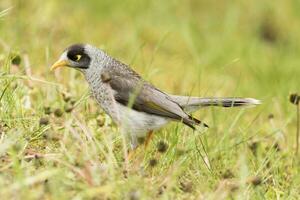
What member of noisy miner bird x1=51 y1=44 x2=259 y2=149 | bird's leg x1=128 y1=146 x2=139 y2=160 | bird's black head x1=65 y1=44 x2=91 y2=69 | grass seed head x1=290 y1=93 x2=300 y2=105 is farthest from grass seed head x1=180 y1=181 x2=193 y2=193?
bird's black head x1=65 y1=44 x2=91 y2=69

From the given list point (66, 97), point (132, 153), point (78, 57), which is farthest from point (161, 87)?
point (132, 153)

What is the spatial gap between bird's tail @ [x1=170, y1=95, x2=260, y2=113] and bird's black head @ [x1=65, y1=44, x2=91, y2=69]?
0.72m

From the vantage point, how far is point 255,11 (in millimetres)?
13414

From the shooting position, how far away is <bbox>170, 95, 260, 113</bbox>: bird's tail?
6629mm

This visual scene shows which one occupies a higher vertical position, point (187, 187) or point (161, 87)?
point (161, 87)

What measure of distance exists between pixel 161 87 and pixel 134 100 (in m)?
3.02

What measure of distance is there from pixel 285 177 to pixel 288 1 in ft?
23.3

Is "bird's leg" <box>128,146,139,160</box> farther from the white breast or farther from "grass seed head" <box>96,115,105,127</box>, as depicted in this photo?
"grass seed head" <box>96,115,105,127</box>

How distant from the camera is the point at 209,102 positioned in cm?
670

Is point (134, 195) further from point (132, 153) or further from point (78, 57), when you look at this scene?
point (78, 57)

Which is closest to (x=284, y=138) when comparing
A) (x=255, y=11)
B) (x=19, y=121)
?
(x=19, y=121)

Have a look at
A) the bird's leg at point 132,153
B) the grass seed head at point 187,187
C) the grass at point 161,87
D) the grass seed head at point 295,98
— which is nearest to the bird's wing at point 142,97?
the grass at point 161,87

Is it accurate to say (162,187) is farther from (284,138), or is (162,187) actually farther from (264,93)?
(264,93)

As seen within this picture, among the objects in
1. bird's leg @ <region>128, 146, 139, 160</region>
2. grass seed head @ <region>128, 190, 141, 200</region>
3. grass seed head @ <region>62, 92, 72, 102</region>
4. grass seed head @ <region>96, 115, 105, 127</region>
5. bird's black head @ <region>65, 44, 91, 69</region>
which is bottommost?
grass seed head @ <region>128, 190, 141, 200</region>
